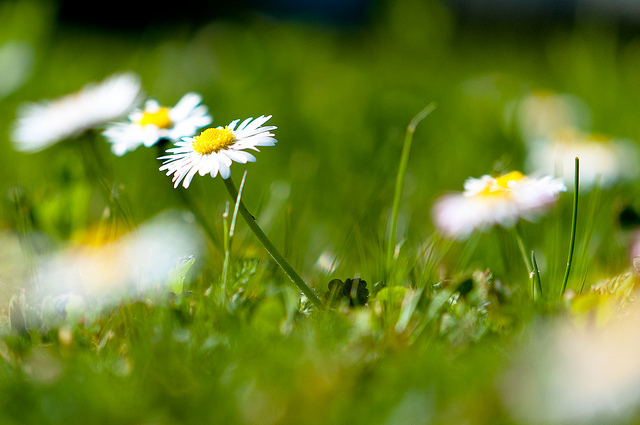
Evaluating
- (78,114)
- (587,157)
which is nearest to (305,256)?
(78,114)

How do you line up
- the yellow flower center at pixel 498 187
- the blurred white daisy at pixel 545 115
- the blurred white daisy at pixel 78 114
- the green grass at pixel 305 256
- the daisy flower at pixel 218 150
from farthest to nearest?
the blurred white daisy at pixel 545 115, the blurred white daisy at pixel 78 114, the yellow flower center at pixel 498 187, the daisy flower at pixel 218 150, the green grass at pixel 305 256

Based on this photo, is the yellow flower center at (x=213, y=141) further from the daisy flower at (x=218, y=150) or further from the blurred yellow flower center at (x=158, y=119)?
the blurred yellow flower center at (x=158, y=119)

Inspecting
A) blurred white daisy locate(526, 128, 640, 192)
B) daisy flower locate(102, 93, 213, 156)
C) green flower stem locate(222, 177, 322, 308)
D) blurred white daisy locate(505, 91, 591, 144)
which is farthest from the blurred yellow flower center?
blurred white daisy locate(505, 91, 591, 144)

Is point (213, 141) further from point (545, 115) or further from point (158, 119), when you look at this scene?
point (545, 115)

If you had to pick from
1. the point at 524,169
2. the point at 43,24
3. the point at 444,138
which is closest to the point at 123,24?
the point at 43,24

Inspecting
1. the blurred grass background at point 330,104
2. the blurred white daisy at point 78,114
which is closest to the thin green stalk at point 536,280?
the blurred grass background at point 330,104

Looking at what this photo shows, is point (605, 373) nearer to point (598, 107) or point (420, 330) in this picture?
point (420, 330)
